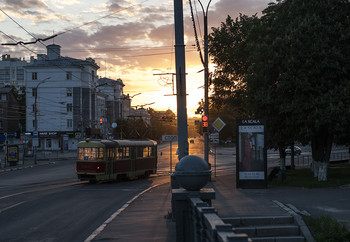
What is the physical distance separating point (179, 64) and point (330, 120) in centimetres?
907

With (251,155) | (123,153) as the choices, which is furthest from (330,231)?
(123,153)

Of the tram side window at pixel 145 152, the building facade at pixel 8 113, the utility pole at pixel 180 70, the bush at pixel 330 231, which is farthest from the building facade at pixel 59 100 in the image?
the bush at pixel 330 231

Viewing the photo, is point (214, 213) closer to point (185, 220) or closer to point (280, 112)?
point (185, 220)

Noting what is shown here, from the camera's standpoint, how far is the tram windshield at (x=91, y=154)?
27.5 metres

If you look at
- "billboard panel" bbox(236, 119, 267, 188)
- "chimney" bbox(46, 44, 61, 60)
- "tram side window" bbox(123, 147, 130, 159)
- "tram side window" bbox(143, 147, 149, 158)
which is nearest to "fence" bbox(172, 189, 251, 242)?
"billboard panel" bbox(236, 119, 267, 188)

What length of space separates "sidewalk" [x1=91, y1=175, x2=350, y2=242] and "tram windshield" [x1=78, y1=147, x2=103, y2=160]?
823 centimetres

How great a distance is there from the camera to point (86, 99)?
3371 inches

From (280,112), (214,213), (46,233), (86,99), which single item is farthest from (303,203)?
(86,99)

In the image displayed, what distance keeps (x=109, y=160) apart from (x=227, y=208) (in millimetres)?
15459

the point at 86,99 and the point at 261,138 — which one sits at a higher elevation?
the point at 86,99

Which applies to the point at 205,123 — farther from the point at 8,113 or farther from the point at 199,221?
the point at 8,113

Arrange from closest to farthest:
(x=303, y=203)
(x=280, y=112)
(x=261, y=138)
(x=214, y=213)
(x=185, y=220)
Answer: (x=214, y=213) < (x=185, y=220) < (x=303, y=203) < (x=261, y=138) < (x=280, y=112)

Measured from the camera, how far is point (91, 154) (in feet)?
91.0

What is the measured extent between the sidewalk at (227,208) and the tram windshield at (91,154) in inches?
324
